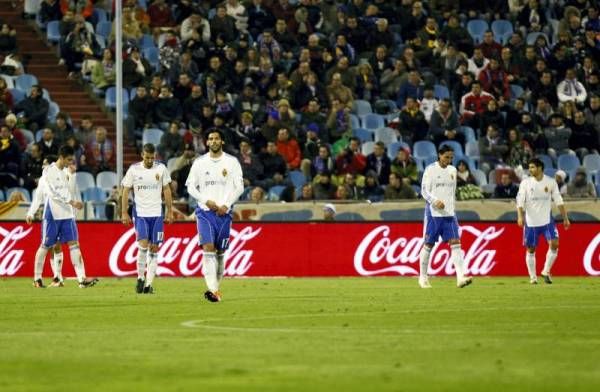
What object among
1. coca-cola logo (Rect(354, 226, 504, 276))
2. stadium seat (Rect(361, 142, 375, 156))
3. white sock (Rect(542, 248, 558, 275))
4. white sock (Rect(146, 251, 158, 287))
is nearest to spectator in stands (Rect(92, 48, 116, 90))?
stadium seat (Rect(361, 142, 375, 156))

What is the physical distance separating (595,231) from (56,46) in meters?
14.9

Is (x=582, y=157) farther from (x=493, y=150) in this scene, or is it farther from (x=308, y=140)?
(x=308, y=140)

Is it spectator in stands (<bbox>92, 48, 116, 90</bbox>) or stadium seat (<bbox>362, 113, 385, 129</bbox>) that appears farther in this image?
stadium seat (<bbox>362, 113, 385, 129</bbox>)

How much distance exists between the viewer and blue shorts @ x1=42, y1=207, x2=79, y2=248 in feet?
92.9

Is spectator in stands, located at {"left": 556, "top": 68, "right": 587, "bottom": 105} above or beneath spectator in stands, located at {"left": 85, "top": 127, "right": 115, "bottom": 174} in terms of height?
above

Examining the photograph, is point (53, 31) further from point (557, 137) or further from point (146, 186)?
point (146, 186)

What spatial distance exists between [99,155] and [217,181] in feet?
43.6

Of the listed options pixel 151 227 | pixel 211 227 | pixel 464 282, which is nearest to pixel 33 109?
pixel 151 227

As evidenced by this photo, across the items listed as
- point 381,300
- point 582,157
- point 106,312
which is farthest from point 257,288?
point 582,157

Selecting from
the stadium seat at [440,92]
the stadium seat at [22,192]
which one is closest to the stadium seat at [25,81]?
the stadium seat at [22,192]

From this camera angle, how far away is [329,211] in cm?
3284

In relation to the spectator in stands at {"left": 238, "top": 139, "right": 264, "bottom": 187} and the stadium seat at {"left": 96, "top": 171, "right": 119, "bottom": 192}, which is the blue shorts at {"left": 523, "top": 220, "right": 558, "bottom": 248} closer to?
the spectator in stands at {"left": 238, "top": 139, "right": 264, "bottom": 187}

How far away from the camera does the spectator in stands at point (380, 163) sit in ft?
115

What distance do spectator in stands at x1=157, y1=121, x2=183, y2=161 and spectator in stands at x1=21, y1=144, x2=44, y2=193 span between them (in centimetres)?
275
